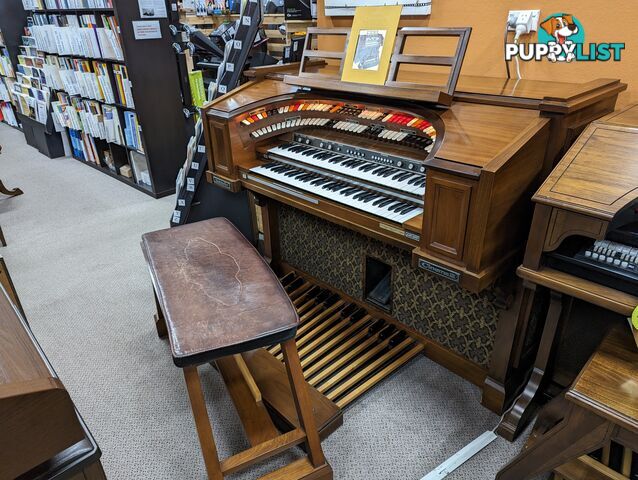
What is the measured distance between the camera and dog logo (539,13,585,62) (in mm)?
1638

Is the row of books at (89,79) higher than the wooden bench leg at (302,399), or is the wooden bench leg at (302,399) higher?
the row of books at (89,79)

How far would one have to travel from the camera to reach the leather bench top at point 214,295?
1.19m

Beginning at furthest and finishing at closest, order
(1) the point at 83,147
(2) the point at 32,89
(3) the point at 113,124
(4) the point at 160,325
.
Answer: (2) the point at 32,89, (1) the point at 83,147, (3) the point at 113,124, (4) the point at 160,325

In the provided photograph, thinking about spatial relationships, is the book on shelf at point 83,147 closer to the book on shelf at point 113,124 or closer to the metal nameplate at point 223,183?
the book on shelf at point 113,124

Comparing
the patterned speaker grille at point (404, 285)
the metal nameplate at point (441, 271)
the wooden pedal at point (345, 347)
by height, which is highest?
Answer: the metal nameplate at point (441, 271)

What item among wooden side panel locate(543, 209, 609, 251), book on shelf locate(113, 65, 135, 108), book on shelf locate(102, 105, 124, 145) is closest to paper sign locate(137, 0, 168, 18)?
book on shelf locate(113, 65, 135, 108)

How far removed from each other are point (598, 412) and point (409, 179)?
90 centimetres

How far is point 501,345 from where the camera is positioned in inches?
63.6

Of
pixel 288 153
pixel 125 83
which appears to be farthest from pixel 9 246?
pixel 288 153

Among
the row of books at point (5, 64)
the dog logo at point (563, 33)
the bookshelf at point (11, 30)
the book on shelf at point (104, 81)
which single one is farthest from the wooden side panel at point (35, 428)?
the row of books at point (5, 64)

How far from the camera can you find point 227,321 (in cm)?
125

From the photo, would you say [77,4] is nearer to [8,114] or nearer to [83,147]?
[83,147]

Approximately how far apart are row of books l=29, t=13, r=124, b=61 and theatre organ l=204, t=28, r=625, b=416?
2.05 meters

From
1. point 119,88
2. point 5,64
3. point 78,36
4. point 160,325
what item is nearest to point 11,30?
point 5,64
